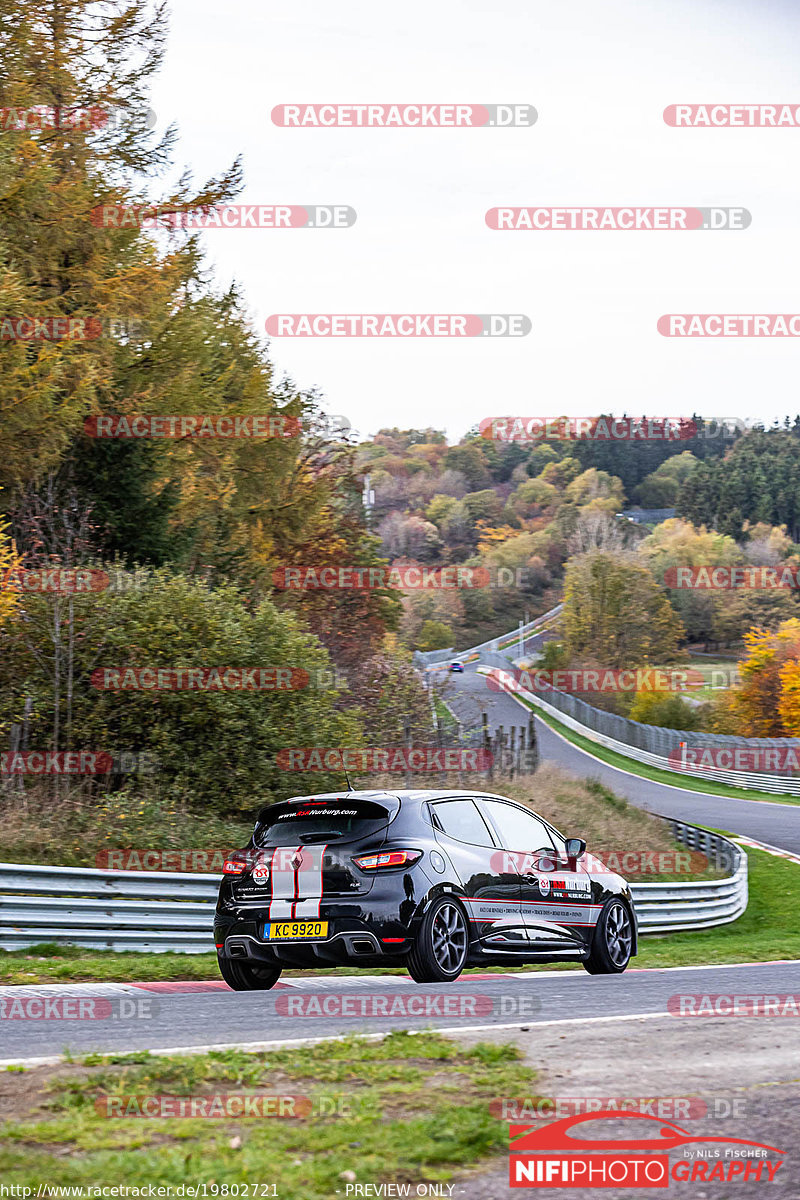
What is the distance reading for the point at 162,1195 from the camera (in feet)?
13.0

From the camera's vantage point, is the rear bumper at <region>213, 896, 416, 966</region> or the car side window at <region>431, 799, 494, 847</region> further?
the car side window at <region>431, 799, 494, 847</region>

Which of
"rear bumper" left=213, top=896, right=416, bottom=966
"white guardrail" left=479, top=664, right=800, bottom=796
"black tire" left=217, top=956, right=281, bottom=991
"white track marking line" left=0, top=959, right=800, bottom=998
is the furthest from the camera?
"white guardrail" left=479, top=664, right=800, bottom=796

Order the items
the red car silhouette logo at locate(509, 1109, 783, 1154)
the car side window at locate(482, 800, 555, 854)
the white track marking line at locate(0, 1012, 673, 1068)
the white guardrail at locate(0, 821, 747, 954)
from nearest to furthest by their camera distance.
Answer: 1. the red car silhouette logo at locate(509, 1109, 783, 1154)
2. the white track marking line at locate(0, 1012, 673, 1068)
3. the car side window at locate(482, 800, 555, 854)
4. the white guardrail at locate(0, 821, 747, 954)

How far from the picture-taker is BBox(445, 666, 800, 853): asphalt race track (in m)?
35.5

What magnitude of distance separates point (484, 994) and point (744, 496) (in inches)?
5265

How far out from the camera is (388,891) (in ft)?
29.5

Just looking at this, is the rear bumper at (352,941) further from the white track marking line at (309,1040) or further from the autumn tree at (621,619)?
the autumn tree at (621,619)

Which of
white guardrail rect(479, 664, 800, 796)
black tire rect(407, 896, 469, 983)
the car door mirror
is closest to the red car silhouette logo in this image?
black tire rect(407, 896, 469, 983)

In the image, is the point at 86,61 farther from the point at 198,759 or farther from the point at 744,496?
the point at 744,496

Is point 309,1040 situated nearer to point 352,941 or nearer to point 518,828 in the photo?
point 352,941

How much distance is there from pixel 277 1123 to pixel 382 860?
4.29 m

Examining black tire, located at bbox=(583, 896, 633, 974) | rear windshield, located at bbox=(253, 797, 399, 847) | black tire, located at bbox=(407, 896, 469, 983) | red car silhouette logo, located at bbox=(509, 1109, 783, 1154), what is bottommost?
black tire, located at bbox=(583, 896, 633, 974)

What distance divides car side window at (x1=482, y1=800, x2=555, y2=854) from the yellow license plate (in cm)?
202

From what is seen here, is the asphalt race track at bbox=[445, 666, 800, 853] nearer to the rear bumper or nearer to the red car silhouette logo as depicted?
the rear bumper
